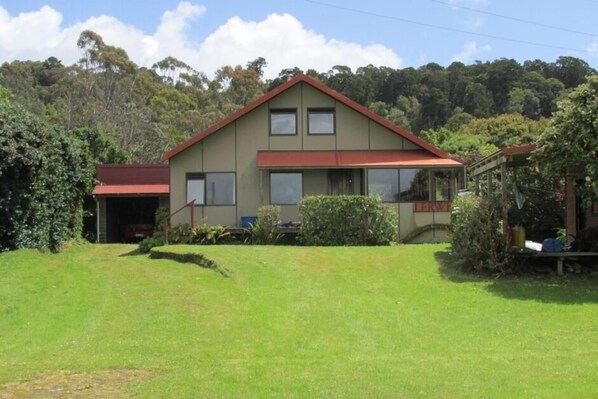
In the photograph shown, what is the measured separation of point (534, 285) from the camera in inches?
520

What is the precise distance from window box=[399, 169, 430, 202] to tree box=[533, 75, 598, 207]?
8.32 m

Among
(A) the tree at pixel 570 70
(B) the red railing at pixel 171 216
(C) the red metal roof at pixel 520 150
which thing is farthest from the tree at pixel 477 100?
(C) the red metal roof at pixel 520 150

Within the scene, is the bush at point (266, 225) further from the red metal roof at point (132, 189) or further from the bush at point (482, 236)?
the bush at point (482, 236)

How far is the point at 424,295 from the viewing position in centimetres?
1238

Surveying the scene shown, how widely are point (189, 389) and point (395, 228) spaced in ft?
44.8

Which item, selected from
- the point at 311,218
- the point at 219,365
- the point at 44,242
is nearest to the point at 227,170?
the point at 311,218

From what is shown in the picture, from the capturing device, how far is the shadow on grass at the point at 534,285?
39.4 ft

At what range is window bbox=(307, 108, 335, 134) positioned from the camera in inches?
923

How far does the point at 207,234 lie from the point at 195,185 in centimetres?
264

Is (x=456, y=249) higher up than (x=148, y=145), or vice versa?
(x=148, y=145)

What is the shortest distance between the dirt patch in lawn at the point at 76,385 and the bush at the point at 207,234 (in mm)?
13735

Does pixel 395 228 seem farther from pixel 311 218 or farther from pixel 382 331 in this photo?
pixel 382 331

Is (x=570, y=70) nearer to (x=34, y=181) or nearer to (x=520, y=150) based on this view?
(x=520, y=150)

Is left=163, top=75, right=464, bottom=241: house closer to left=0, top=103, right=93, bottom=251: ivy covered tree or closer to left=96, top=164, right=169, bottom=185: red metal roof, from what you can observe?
left=0, top=103, right=93, bottom=251: ivy covered tree
